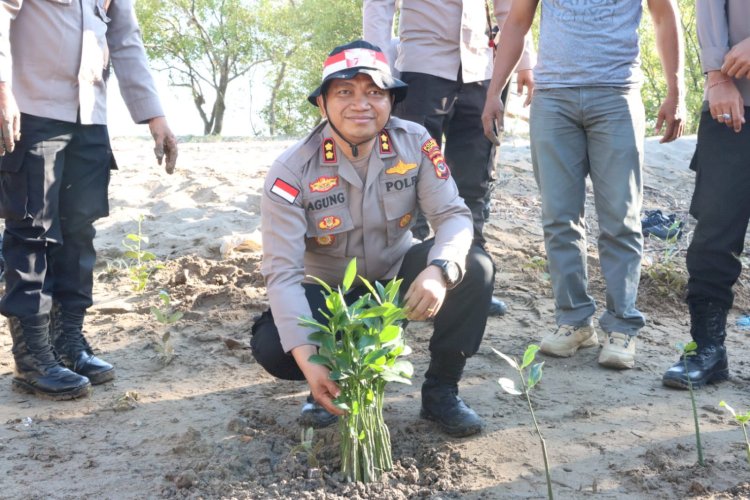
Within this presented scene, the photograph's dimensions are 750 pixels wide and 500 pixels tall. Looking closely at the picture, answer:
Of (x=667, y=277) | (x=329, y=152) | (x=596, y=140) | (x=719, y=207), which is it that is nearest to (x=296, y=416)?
(x=329, y=152)

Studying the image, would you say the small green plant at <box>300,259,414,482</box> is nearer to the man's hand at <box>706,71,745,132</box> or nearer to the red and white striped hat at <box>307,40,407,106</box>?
the red and white striped hat at <box>307,40,407,106</box>

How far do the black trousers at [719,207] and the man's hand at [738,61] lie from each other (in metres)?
0.19

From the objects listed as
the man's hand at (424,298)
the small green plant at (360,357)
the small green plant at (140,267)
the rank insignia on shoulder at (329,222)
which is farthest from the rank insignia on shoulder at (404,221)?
the small green plant at (140,267)

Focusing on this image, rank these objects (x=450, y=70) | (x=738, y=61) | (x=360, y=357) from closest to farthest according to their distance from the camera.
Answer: (x=360, y=357) → (x=738, y=61) → (x=450, y=70)

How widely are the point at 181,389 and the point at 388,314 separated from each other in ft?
5.01

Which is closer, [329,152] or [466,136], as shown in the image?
[329,152]

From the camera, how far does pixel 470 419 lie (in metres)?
2.97

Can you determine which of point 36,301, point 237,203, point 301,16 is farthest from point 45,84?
point 301,16

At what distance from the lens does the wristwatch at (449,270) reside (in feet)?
8.83

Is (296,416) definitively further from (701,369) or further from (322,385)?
(701,369)

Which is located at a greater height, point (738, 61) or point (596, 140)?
point (738, 61)

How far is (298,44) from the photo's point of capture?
1944cm

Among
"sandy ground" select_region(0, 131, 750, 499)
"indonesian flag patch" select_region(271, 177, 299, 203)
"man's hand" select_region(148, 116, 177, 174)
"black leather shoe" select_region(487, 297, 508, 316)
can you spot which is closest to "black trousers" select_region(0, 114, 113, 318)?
"man's hand" select_region(148, 116, 177, 174)

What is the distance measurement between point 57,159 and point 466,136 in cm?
191
